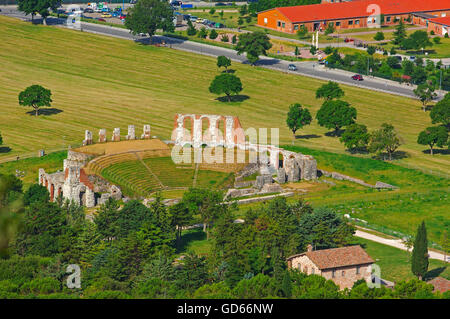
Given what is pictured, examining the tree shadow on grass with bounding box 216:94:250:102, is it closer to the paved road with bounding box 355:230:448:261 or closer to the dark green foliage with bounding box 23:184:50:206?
the dark green foliage with bounding box 23:184:50:206

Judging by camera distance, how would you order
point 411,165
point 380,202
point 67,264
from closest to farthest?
1. point 67,264
2. point 380,202
3. point 411,165

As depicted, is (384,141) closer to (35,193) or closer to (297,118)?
(297,118)

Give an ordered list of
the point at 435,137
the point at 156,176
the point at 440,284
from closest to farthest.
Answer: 1. the point at 440,284
2. the point at 156,176
3. the point at 435,137

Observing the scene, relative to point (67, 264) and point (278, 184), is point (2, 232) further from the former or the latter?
point (278, 184)

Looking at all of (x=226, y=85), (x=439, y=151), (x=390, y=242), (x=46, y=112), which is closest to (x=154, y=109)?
→ (x=226, y=85)

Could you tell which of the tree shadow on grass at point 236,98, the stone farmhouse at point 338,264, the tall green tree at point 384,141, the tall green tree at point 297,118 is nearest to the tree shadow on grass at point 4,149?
the tall green tree at point 297,118

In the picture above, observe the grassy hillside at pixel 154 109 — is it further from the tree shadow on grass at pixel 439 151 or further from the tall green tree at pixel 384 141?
the tall green tree at pixel 384 141
